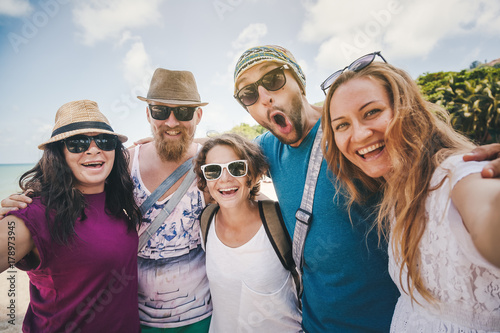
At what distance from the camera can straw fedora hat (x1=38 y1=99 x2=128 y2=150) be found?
213cm

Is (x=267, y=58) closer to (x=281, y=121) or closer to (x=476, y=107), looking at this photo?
(x=281, y=121)

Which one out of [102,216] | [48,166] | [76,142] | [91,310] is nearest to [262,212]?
[102,216]

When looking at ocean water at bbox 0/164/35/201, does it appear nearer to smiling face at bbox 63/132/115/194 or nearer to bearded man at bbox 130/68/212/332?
smiling face at bbox 63/132/115/194

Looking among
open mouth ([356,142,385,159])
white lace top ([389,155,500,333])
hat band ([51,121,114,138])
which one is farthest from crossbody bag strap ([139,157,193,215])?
white lace top ([389,155,500,333])

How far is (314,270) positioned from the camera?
78.7 inches

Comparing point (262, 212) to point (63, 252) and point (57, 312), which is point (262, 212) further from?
point (57, 312)

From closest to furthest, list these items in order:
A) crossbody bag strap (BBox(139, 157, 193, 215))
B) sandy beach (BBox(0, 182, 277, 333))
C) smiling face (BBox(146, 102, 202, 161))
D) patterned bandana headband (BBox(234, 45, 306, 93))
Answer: patterned bandana headband (BBox(234, 45, 306, 93))
crossbody bag strap (BBox(139, 157, 193, 215))
smiling face (BBox(146, 102, 202, 161))
sandy beach (BBox(0, 182, 277, 333))

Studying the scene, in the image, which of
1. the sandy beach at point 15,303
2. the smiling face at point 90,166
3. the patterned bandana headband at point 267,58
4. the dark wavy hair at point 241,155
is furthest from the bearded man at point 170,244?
the sandy beach at point 15,303

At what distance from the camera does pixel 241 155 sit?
257 centimetres

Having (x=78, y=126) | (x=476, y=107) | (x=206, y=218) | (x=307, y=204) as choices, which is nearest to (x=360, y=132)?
(x=307, y=204)

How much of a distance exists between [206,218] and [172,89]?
1.97 meters

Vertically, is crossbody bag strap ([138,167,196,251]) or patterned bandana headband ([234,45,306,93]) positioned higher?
patterned bandana headband ([234,45,306,93])

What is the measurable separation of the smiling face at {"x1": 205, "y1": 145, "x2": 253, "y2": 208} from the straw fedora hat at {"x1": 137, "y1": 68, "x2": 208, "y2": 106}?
1128 millimetres

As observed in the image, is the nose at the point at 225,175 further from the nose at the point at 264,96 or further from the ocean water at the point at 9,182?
the ocean water at the point at 9,182
